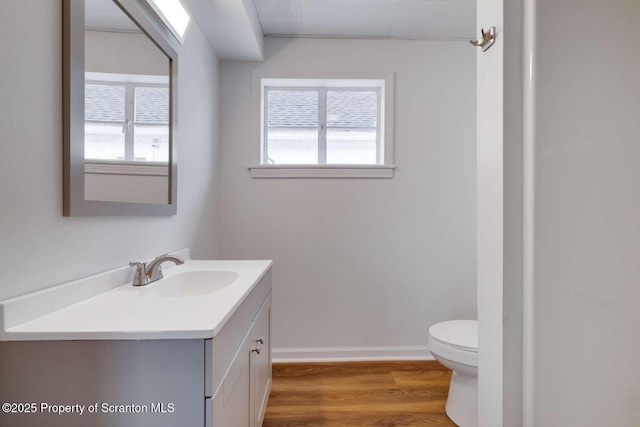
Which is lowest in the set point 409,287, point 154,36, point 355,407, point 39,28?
point 355,407

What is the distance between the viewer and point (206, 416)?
684mm

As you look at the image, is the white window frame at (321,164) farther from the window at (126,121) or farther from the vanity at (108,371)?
the vanity at (108,371)

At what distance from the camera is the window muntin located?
2.28 meters

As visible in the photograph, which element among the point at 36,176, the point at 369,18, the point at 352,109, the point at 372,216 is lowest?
the point at 372,216

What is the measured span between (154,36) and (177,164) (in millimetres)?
560

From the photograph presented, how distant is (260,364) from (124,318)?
761 mm

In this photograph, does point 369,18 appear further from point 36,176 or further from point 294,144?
point 36,176

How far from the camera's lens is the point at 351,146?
2.30 m

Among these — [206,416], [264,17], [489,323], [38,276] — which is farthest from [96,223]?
[264,17]

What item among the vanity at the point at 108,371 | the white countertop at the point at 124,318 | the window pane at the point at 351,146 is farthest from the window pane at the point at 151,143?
the window pane at the point at 351,146

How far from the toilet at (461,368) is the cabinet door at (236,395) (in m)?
0.97

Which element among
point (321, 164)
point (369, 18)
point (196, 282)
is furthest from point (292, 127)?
point (196, 282)

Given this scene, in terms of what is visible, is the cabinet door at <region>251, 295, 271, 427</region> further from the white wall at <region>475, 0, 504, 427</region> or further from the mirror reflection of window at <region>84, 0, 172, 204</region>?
the white wall at <region>475, 0, 504, 427</region>

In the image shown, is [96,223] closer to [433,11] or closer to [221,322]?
[221,322]
